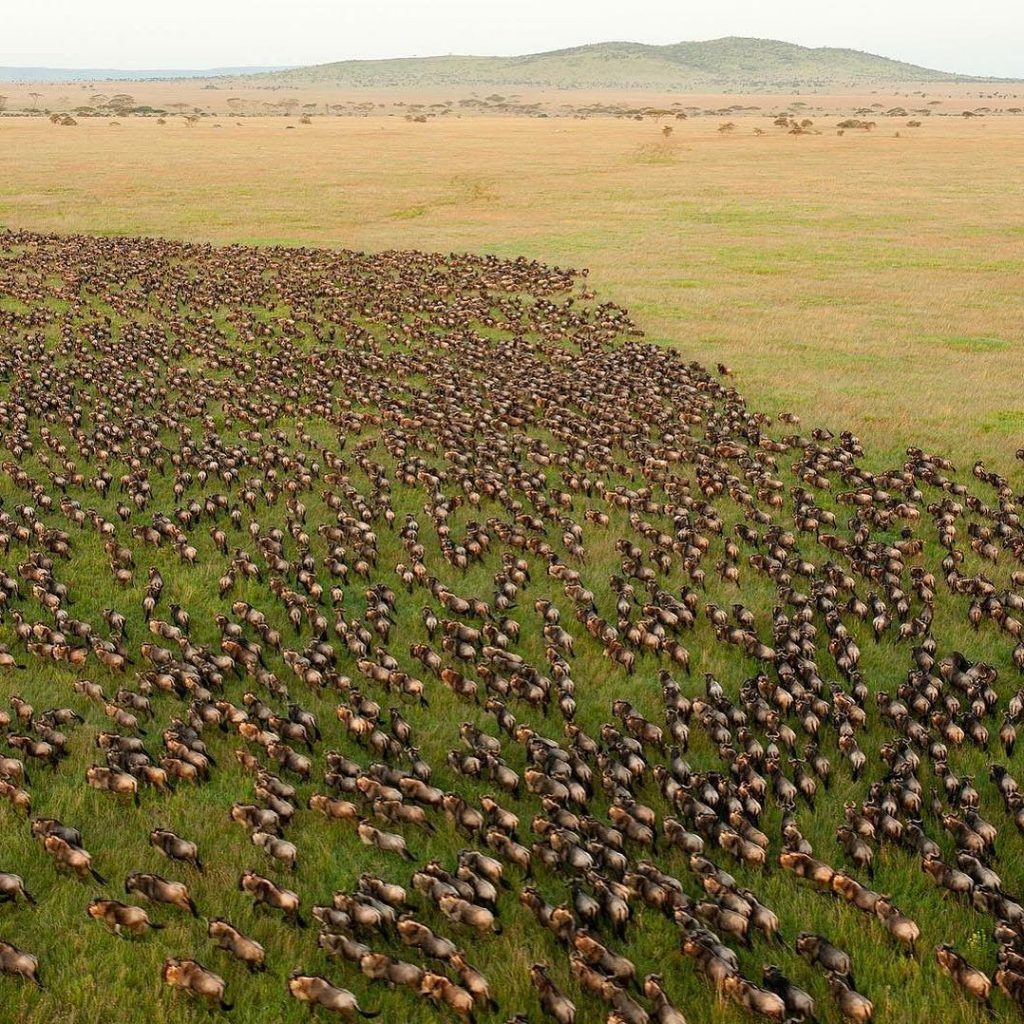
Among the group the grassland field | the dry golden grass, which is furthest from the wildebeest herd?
the dry golden grass

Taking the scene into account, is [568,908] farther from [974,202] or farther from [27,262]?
[974,202]

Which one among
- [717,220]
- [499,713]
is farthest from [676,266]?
[499,713]

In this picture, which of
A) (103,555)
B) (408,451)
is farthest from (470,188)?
(103,555)

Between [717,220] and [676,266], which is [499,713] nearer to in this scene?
[676,266]

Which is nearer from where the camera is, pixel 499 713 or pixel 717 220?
pixel 499 713

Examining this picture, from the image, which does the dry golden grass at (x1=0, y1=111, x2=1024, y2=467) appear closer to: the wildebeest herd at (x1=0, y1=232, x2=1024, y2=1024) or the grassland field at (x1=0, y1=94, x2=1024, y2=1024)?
the grassland field at (x1=0, y1=94, x2=1024, y2=1024)
